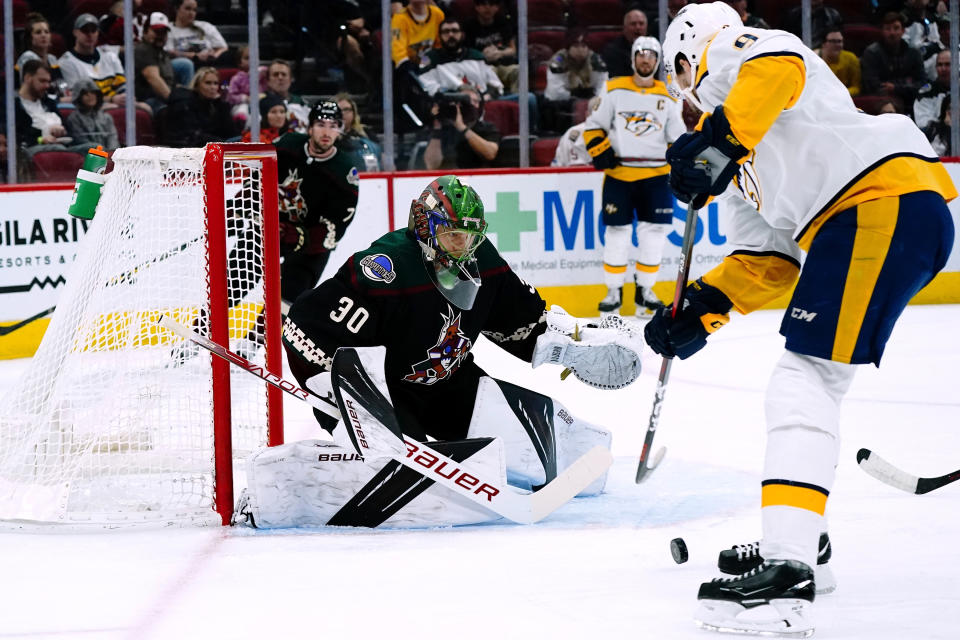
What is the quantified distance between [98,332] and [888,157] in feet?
5.85

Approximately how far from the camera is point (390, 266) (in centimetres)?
264

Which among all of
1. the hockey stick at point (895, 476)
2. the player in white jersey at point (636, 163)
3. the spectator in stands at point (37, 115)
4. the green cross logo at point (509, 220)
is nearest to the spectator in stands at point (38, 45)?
the spectator in stands at point (37, 115)

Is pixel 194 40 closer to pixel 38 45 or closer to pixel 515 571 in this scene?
pixel 38 45

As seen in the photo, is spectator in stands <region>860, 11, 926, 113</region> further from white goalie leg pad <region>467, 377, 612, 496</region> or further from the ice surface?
white goalie leg pad <region>467, 377, 612, 496</region>

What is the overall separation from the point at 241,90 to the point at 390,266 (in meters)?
3.74

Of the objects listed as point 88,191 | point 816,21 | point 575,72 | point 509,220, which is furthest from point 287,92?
point 88,191

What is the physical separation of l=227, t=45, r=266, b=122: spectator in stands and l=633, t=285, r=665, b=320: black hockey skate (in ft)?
6.96

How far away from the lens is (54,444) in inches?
110

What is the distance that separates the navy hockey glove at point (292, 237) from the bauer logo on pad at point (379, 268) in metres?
1.96

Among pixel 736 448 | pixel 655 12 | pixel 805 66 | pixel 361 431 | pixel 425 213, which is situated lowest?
pixel 736 448

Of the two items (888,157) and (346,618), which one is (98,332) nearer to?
(346,618)

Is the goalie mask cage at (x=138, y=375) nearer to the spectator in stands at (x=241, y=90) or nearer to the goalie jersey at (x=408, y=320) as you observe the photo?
the goalie jersey at (x=408, y=320)

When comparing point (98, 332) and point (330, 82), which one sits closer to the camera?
point (98, 332)

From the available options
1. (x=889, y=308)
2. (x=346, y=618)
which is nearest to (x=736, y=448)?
(x=889, y=308)
